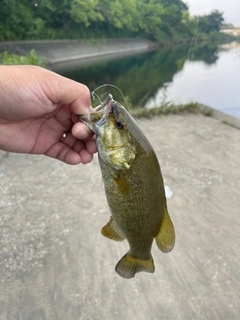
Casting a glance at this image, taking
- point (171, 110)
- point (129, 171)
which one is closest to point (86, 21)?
point (171, 110)

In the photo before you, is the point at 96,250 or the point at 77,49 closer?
the point at 96,250

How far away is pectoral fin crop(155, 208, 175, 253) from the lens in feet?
6.07

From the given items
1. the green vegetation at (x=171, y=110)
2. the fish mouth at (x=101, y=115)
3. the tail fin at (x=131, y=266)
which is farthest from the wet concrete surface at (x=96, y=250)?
the green vegetation at (x=171, y=110)

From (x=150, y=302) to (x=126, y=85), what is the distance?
54.5 feet

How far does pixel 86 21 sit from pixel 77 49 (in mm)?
4440

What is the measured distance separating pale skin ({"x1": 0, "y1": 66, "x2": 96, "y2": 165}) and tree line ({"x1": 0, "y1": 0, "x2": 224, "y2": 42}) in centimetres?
2520

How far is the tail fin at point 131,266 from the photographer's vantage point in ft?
6.42

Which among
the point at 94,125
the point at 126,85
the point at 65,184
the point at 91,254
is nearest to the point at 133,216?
the point at 94,125

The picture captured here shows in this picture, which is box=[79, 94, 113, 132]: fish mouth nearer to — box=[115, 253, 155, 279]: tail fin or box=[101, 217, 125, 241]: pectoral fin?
box=[101, 217, 125, 241]: pectoral fin

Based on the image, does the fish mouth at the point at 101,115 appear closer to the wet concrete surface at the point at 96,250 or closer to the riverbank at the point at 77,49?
the wet concrete surface at the point at 96,250

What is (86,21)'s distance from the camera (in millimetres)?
32438

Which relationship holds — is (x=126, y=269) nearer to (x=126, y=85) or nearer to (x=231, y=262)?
(x=231, y=262)

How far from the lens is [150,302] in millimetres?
3021

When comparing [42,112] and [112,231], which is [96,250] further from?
[42,112]
